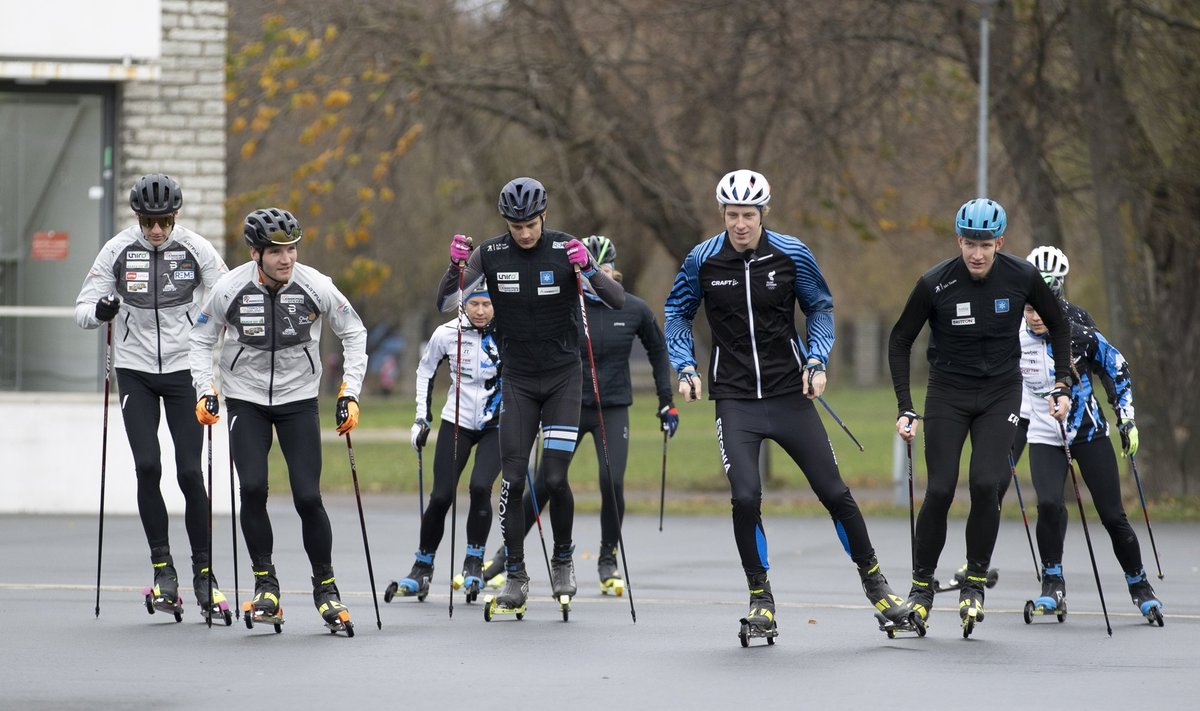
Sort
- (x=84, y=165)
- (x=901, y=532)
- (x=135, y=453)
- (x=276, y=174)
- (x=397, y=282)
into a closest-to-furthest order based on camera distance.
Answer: (x=135, y=453) < (x=901, y=532) < (x=84, y=165) < (x=276, y=174) < (x=397, y=282)

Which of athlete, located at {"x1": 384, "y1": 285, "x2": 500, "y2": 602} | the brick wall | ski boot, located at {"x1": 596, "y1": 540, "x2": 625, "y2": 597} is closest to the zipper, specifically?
athlete, located at {"x1": 384, "y1": 285, "x2": 500, "y2": 602}

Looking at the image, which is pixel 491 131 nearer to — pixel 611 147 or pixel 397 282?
pixel 611 147

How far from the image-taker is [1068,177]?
890 inches

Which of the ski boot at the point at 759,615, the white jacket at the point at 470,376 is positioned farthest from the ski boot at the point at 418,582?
the ski boot at the point at 759,615

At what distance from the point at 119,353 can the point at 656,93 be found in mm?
13972

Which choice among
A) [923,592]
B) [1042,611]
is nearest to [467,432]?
[923,592]

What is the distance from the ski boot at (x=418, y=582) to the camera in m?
11.3

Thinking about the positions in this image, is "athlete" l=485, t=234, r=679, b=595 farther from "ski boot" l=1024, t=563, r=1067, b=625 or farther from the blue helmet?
the blue helmet

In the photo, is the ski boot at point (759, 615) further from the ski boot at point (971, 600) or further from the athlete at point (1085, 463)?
the athlete at point (1085, 463)

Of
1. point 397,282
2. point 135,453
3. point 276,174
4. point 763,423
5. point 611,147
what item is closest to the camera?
point 763,423

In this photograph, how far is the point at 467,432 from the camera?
11547 mm

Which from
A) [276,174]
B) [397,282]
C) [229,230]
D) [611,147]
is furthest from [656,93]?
[397,282]

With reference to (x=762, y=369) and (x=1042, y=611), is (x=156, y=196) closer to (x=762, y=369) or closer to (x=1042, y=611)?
(x=762, y=369)

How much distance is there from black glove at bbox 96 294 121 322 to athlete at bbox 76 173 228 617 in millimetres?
287
